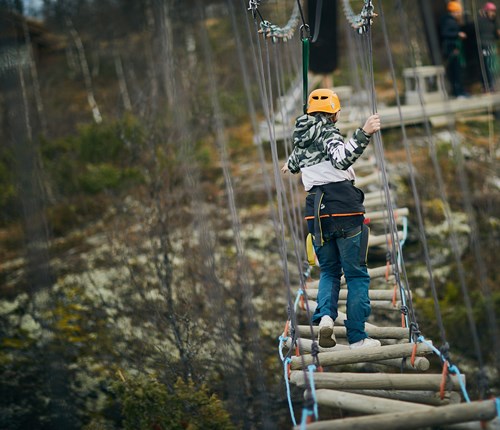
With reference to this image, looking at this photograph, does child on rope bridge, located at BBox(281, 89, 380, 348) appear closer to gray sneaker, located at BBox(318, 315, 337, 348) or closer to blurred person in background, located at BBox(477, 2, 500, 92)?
gray sneaker, located at BBox(318, 315, 337, 348)

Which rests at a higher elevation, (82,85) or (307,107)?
(82,85)

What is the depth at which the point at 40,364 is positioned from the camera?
30.2 feet

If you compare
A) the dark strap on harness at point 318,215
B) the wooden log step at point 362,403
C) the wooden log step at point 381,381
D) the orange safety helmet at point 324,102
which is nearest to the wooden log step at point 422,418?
the wooden log step at point 362,403

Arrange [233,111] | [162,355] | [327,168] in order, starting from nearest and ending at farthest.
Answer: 1. [327,168]
2. [162,355]
3. [233,111]

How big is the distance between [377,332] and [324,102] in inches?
51.1

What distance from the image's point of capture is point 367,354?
4117mm

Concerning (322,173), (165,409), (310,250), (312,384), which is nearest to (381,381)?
(312,384)

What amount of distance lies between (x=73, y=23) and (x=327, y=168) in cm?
1240

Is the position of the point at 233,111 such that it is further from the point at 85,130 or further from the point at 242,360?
the point at 242,360

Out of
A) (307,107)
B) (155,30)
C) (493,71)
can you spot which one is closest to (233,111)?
(155,30)

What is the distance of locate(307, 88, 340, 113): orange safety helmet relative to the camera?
4.35 meters

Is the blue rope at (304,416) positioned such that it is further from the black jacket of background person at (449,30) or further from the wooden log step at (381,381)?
the black jacket of background person at (449,30)

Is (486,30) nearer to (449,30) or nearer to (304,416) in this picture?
(449,30)

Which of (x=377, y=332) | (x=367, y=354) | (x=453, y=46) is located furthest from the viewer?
(x=453, y=46)
